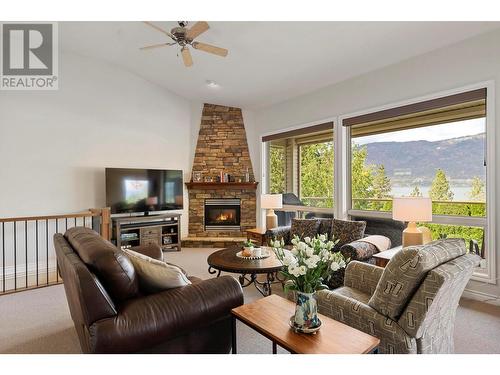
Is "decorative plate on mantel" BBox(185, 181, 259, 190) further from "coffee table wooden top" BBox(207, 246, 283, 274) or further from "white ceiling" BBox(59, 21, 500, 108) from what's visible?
"coffee table wooden top" BBox(207, 246, 283, 274)

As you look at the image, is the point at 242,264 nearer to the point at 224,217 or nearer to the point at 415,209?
the point at 415,209

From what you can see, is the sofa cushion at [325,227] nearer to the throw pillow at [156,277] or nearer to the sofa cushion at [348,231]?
the sofa cushion at [348,231]

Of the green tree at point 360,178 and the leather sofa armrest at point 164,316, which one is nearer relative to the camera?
the leather sofa armrest at point 164,316

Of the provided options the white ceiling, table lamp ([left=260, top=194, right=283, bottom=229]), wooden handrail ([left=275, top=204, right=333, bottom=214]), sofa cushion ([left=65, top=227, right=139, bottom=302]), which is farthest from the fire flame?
sofa cushion ([left=65, top=227, right=139, bottom=302])

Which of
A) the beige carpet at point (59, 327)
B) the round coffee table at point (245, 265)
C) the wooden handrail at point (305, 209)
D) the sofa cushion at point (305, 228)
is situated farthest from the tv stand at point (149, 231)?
the sofa cushion at point (305, 228)

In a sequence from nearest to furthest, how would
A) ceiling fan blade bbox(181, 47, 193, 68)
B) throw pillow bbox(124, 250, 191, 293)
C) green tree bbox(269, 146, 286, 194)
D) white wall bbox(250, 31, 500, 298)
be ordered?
1. throw pillow bbox(124, 250, 191, 293)
2. white wall bbox(250, 31, 500, 298)
3. ceiling fan blade bbox(181, 47, 193, 68)
4. green tree bbox(269, 146, 286, 194)

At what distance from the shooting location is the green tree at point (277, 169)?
5680 millimetres

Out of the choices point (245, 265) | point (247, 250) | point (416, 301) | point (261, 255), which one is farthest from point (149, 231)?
point (416, 301)

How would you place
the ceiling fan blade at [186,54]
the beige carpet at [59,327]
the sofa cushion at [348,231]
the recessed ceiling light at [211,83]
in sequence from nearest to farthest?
the beige carpet at [59,327], the ceiling fan blade at [186,54], the sofa cushion at [348,231], the recessed ceiling light at [211,83]

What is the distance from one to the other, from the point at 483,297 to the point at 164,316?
3.41 metres

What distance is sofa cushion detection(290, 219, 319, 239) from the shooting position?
13.3 ft

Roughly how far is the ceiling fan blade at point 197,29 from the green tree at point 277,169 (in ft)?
9.73

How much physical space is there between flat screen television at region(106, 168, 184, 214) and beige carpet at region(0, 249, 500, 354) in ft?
6.09

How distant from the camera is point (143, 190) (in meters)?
5.25
